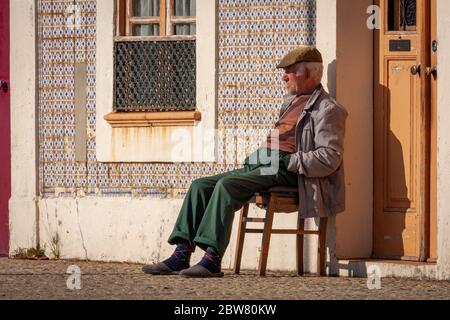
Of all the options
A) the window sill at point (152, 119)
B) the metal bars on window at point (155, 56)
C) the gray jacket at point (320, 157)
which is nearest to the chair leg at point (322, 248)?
the gray jacket at point (320, 157)

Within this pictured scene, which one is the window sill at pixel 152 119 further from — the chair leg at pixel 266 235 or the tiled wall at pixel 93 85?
the chair leg at pixel 266 235

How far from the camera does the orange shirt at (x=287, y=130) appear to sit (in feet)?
36.1

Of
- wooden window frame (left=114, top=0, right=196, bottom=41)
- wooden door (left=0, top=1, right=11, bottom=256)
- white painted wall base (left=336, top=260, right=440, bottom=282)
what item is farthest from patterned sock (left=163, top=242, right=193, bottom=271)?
wooden door (left=0, top=1, right=11, bottom=256)

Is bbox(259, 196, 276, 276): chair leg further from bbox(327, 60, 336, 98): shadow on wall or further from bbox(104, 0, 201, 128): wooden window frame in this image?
bbox(104, 0, 201, 128): wooden window frame

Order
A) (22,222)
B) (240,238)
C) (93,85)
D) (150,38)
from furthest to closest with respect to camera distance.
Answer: (22,222), (93,85), (150,38), (240,238)

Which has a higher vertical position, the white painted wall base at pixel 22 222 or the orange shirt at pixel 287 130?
the orange shirt at pixel 287 130

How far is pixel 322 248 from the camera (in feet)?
36.1

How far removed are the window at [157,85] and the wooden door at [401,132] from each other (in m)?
1.36

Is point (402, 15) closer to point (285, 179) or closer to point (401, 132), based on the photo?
point (401, 132)

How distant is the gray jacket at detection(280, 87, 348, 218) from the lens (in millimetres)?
10781

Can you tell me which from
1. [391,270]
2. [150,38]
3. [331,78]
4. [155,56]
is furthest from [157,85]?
[391,270]

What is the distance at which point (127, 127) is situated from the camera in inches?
487

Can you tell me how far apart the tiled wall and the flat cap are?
39cm

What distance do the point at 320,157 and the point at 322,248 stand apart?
0.70 meters
